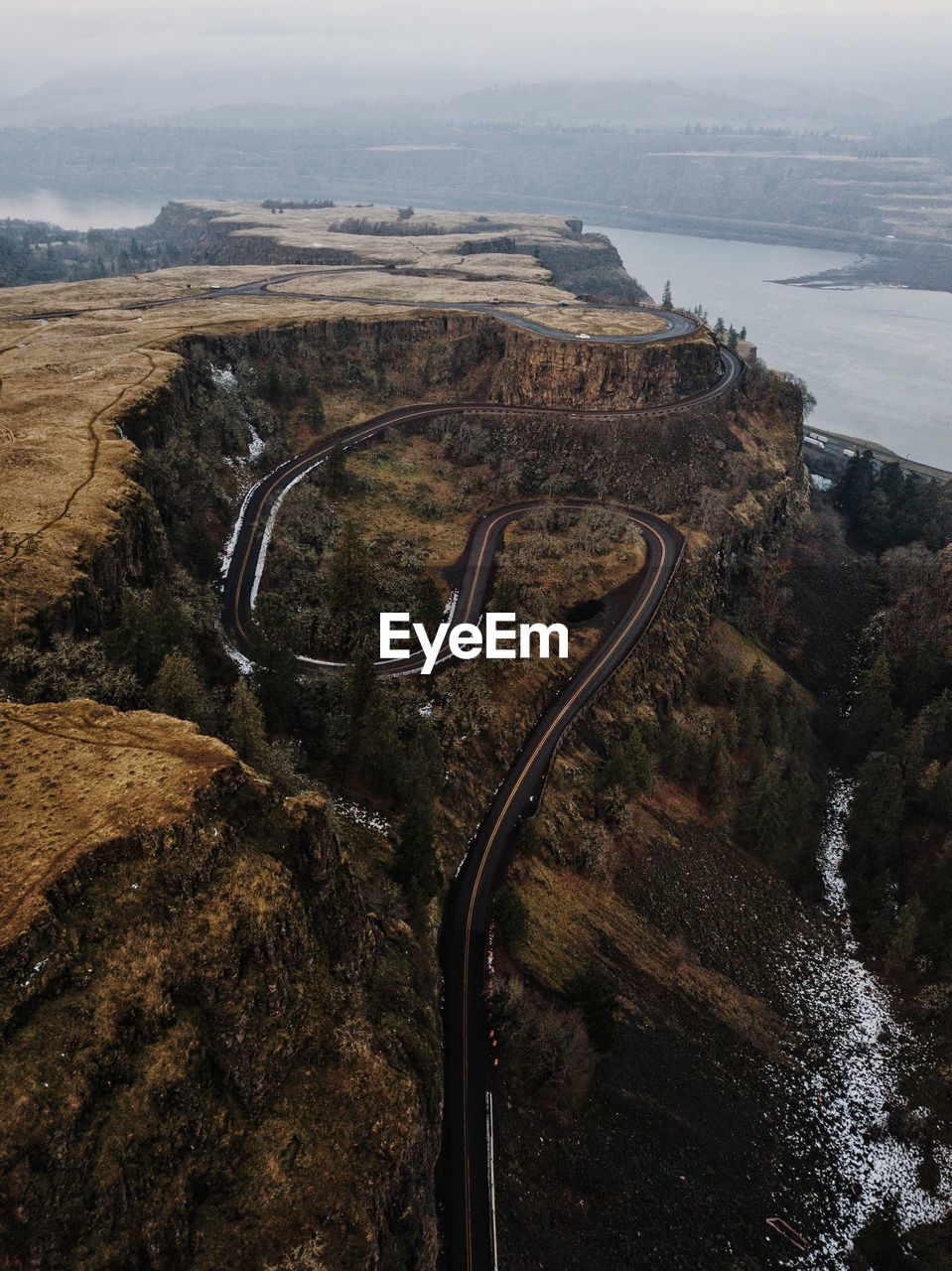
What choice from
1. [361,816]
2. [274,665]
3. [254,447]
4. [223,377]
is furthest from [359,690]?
[223,377]

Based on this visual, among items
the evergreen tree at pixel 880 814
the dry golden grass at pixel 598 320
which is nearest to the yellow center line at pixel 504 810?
the evergreen tree at pixel 880 814

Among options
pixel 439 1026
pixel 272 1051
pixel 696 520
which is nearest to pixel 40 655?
pixel 272 1051

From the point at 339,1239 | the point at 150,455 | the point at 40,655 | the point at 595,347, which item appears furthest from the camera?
the point at 595,347

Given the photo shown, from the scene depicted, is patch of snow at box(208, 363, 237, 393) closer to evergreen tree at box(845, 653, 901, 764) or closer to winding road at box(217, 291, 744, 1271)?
winding road at box(217, 291, 744, 1271)

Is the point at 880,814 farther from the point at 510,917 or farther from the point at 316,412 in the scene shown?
the point at 316,412

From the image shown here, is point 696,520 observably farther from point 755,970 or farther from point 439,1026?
point 439,1026

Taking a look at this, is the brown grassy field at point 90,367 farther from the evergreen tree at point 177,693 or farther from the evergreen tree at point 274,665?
the evergreen tree at point 274,665
